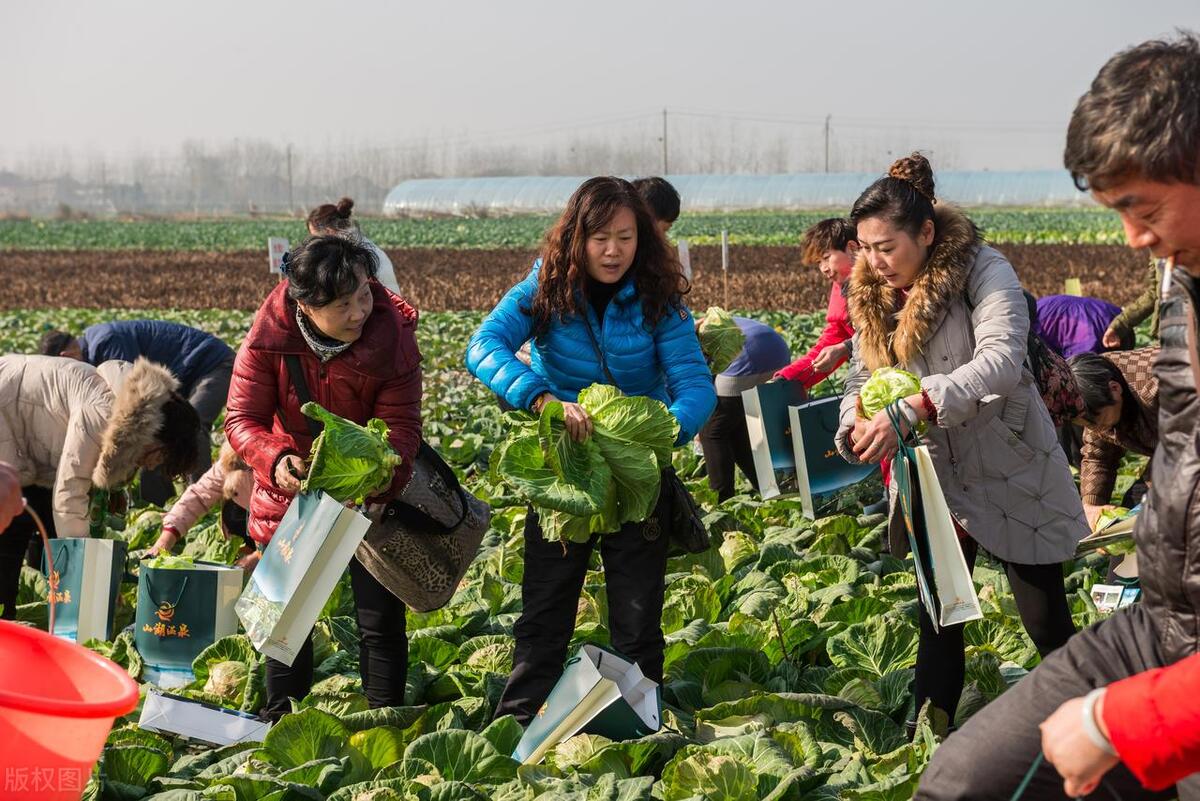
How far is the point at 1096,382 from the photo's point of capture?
12.6ft

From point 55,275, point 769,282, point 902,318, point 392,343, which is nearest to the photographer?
point 902,318

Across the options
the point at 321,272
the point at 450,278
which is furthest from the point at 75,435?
the point at 450,278

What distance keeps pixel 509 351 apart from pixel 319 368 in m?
0.52

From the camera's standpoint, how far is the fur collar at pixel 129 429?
4504 millimetres

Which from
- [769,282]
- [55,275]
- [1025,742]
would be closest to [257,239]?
[55,275]

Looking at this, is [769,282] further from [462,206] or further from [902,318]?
[462,206]

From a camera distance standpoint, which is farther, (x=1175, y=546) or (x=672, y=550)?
(x=672, y=550)

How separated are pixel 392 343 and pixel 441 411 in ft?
21.7

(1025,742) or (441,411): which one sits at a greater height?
(1025,742)

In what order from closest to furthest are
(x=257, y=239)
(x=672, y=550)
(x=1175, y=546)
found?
(x=1175, y=546)
(x=672, y=550)
(x=257, y=239)

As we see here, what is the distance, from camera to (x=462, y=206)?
6631cm

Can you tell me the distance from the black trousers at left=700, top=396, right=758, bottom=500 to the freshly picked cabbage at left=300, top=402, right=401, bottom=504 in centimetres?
324

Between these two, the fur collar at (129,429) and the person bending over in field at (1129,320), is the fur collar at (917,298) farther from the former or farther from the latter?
the person bending over in field at (1129,320)

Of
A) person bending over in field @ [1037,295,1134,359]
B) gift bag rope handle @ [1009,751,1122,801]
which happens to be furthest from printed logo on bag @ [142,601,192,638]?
person bending over in field @ [1037,295,1134,359]
